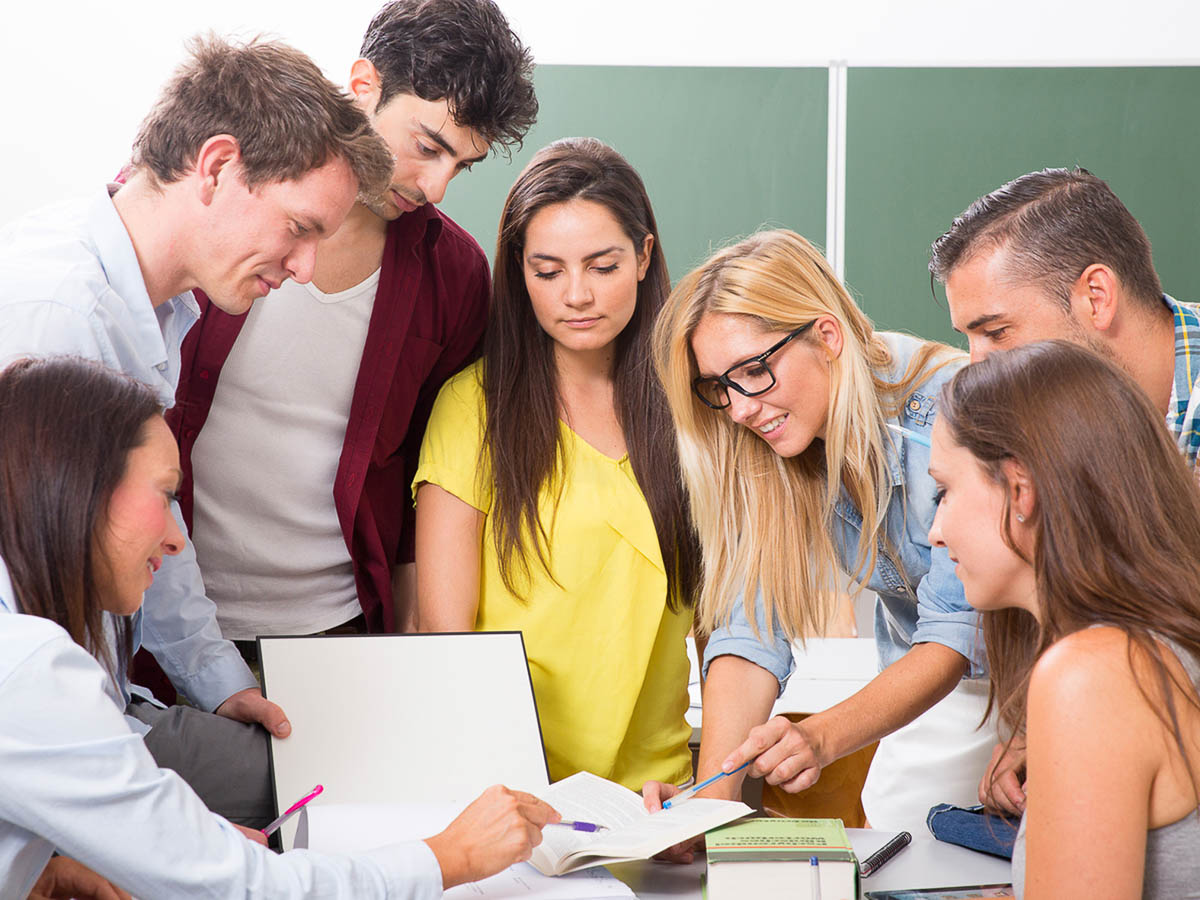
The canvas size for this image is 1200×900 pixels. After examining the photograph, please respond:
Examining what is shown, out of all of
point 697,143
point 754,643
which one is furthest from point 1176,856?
point 697,143

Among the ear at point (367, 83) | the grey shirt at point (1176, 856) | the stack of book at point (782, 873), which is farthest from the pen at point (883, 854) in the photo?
the ear at point (367, 83)

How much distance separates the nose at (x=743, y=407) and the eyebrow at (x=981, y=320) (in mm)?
394

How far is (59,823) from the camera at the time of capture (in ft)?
3.18

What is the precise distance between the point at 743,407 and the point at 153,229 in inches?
35.0

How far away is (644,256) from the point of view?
1.93 meters

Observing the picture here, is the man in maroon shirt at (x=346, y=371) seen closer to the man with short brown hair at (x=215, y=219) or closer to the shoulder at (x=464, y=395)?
the shoulder at (x=464, y=395)

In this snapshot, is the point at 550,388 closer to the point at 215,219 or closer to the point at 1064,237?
the point at 215,219

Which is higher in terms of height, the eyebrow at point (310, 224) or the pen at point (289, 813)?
the eyebrow at point (310, 224)

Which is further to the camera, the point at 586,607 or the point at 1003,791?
the point at 586,607

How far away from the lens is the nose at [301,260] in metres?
1.51

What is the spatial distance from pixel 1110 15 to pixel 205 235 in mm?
3177

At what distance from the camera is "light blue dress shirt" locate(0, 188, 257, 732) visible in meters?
1.30

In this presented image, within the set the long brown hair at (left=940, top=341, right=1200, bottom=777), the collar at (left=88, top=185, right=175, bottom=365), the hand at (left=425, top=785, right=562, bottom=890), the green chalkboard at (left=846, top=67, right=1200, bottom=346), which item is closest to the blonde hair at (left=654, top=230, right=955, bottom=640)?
the long brown hair at (left=940, top=341, right=1200, bottom=777)

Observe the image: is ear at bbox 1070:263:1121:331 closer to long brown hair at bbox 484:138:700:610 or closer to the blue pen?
the blue pen
